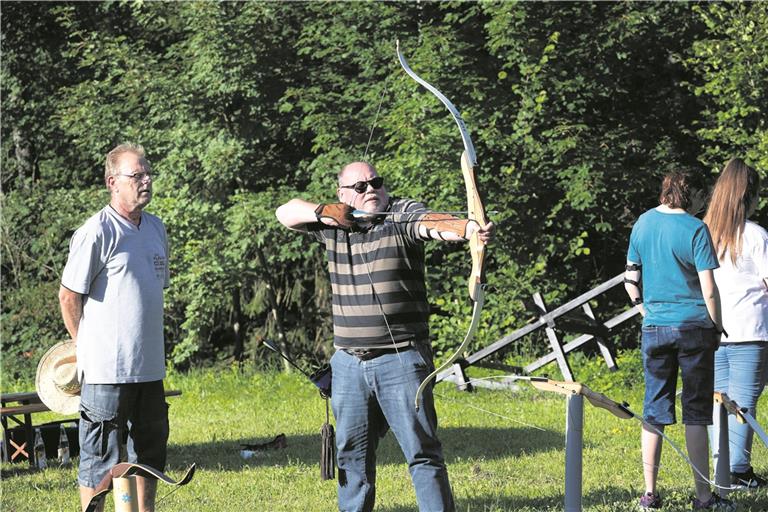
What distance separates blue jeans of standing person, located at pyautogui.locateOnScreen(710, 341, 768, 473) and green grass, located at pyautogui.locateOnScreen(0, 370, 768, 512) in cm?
25

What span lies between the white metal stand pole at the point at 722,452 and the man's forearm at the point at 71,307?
3009 mm

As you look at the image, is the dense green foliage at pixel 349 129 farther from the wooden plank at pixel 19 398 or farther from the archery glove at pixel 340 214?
the archery glove at pixel 340 214

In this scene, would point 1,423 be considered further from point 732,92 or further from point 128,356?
point 732,92

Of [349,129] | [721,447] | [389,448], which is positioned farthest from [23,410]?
[349,129]

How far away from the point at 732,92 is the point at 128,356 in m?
8.01

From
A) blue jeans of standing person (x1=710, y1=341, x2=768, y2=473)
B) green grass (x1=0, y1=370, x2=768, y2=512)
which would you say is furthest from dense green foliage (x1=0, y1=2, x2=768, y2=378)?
blue jeans of standing person (x1=710, y1=341, x2=768, y2=473)

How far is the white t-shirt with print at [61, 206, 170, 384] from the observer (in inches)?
160

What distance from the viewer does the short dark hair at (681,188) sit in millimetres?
4707

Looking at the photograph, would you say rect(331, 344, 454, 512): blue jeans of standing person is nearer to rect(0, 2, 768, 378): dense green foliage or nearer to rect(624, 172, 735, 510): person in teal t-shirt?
rect(624, 172, 735, 510): person in teal t-shirt

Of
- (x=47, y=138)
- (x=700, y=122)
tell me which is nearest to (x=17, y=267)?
(x=47, y=138)

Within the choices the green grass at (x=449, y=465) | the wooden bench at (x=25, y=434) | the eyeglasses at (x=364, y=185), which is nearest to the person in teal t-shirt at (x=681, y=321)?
the green grass at (x=449, y=465)

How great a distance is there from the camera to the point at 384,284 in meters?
3.91

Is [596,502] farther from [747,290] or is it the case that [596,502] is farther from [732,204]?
[732,204]

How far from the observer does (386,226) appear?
393cm
